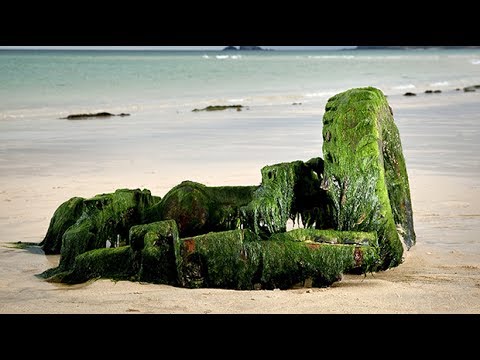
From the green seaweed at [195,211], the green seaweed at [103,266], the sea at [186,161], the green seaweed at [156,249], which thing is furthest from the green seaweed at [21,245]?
the green seaweed at [156,249]

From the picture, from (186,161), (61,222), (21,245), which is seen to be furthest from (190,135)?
(61,222)

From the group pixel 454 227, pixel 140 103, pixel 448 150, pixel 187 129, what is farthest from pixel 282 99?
pixel 454 227

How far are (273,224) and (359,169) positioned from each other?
2.18 ft

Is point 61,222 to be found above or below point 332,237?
above

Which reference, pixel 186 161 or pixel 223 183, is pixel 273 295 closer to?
pixel 223 183

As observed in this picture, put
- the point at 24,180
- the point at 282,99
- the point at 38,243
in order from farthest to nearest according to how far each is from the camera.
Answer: the point at 282,99 < the point at 24,180 < the point at 38,243

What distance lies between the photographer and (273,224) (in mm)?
4984

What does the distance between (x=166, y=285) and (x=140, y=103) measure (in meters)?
18.9

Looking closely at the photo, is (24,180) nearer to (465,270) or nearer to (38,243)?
(38,243)

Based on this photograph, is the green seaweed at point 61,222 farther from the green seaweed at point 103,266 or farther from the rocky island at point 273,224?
the green seaweed at point 103,266

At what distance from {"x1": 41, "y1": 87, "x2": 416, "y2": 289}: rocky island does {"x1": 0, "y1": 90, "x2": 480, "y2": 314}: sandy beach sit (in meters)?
0.12

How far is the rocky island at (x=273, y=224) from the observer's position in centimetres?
450

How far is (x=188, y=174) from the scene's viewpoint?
9594 millimetres

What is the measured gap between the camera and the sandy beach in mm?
4270
